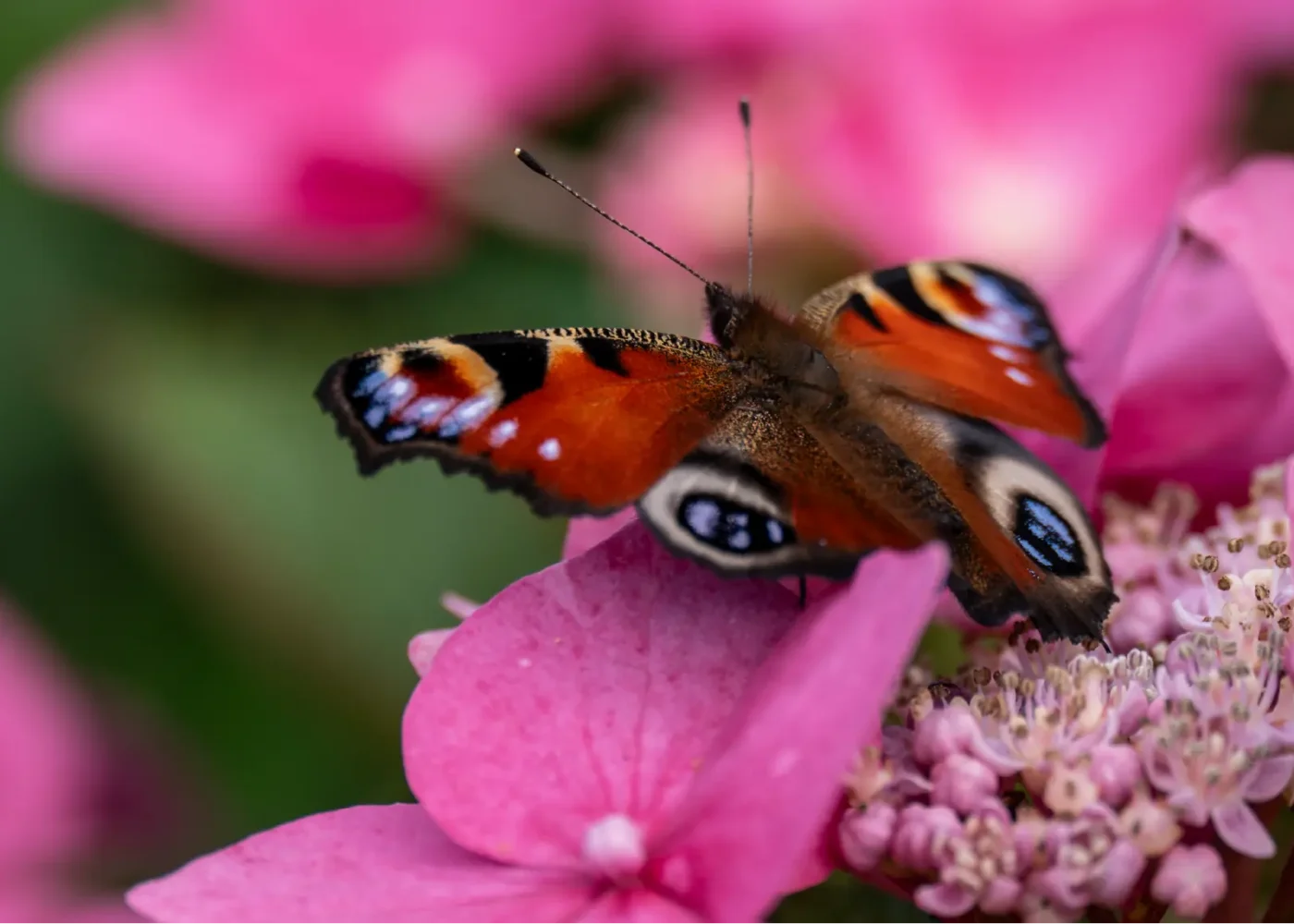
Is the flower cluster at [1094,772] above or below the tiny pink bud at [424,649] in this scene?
below

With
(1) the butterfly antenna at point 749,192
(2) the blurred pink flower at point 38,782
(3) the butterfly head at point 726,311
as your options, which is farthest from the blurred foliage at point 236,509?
(3) the butterfly head at point 726,311

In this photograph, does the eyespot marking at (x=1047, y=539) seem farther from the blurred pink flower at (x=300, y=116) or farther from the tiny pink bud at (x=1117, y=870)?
the blurred pink flower at (x=300, y=116)

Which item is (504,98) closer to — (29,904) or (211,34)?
(211,34)

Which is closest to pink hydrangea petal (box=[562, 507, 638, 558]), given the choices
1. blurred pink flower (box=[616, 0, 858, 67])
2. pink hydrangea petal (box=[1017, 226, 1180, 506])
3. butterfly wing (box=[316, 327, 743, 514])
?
butterfly wing (box=[316, 327, 743, 514])

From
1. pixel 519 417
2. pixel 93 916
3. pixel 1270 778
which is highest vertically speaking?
pixel 519 417

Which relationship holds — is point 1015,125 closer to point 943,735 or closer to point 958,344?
point 958,344

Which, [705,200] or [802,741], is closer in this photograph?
[802,741]

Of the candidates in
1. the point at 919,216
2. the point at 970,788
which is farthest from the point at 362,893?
the point at 919,216

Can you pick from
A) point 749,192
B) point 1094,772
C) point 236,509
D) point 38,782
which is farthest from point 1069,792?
point 236,509
